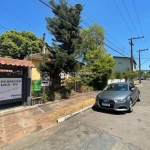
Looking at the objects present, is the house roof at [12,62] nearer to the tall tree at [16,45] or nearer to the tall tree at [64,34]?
the tall tree at [64,34]

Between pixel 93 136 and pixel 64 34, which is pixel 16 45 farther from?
pixel 93 136

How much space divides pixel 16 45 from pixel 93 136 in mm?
31764

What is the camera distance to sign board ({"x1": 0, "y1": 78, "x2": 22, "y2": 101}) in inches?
289

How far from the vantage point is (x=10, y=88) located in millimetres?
7672

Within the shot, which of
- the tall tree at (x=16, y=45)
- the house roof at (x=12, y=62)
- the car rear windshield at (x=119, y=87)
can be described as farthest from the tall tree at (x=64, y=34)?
the tall tree at (x=16, y=45)

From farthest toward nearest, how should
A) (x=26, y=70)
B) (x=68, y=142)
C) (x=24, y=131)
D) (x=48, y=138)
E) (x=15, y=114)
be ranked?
(x=26, y=70) < (x=15, y=114) < (x=24, y=131) < (x=48, y=138) < (x=68, y=142)

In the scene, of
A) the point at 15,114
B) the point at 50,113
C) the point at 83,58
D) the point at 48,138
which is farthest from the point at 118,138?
the point at 83,58

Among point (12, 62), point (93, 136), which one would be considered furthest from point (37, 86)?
point (93, 136)

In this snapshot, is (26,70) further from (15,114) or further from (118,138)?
(118,138)

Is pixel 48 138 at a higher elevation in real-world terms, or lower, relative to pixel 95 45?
lower

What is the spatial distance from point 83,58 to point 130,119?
19.1m

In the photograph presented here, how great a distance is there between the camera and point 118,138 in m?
4.38

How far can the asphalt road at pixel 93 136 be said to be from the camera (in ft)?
12.9

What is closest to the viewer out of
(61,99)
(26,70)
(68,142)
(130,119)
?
(68,142)
